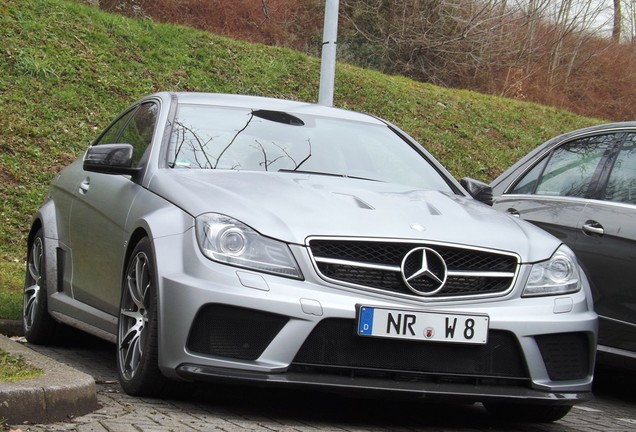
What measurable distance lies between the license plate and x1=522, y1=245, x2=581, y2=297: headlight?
367mm

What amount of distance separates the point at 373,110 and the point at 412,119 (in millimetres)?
726

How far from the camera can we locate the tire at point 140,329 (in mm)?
4992

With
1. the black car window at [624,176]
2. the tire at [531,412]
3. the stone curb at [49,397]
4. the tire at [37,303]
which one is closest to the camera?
the stone curb at [49,397]

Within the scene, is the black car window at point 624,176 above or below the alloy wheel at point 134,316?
above

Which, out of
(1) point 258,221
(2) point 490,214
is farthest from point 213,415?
(2) point 490,214

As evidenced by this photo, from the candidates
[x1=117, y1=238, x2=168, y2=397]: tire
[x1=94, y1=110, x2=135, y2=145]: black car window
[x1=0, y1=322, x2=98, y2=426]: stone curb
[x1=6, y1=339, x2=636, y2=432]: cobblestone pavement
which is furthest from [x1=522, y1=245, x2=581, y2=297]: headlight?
[x1=94, y1=110, x2=135, y2=145]: black car window

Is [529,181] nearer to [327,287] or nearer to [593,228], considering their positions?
[593,228]

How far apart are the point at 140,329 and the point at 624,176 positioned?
10.4 ft

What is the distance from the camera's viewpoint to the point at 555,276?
206 inches

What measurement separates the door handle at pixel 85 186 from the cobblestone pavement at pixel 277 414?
98 cm

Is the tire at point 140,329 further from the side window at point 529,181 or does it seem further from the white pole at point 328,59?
the white pole at point 328,59

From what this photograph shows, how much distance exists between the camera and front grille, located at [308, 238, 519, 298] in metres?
4.78

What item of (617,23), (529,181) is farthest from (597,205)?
(617,23)

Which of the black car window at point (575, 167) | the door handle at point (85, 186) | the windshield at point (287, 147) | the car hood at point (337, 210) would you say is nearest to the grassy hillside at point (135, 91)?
the door handle at point (85, 186)
